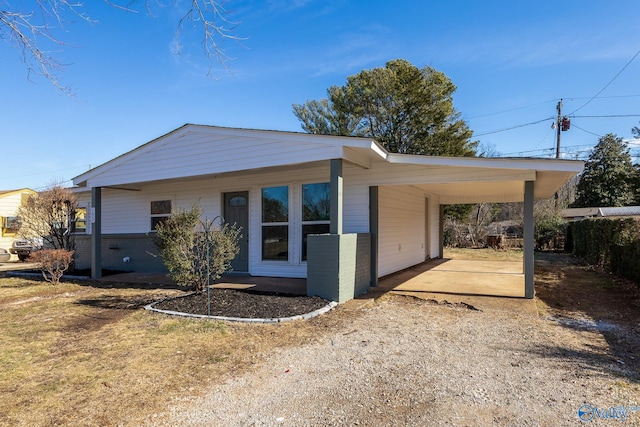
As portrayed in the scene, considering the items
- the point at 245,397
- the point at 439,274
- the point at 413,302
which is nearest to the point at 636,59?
the point at 439,274

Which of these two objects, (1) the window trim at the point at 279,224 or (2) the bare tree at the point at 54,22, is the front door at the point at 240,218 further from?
(2) the bare tree at the point at 54,22

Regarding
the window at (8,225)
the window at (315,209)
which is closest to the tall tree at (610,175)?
the window at (315,209)

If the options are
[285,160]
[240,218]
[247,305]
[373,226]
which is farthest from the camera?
[240,218]

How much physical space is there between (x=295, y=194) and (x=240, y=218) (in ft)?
5.90

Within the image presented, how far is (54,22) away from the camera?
3.28m

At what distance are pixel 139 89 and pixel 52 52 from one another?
3.79 m

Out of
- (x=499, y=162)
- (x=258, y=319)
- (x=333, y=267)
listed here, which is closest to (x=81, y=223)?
(x=258, y=319)

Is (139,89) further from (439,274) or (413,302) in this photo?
(439,274)

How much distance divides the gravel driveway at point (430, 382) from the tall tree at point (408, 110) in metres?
Result: 16.2

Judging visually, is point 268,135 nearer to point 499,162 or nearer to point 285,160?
point 285,160

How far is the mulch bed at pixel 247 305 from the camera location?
559 cm

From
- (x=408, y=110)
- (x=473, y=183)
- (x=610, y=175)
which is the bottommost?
(x=473, y=183)

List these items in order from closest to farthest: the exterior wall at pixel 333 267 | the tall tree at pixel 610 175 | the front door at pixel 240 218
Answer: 1. the exterior wall at pixel 333 267
2. the front door at pixel 240 218
3. the tall tree at pixel 610 175

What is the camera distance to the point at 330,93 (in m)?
21.9
